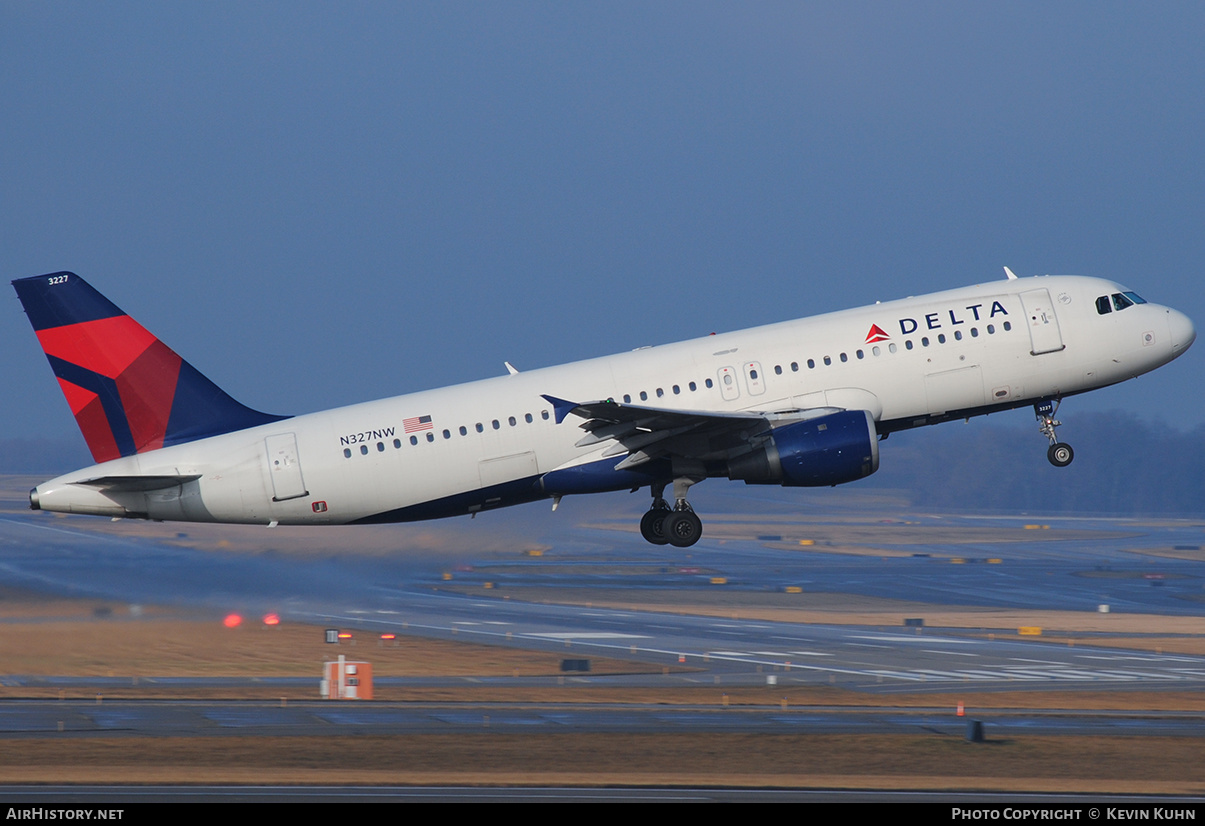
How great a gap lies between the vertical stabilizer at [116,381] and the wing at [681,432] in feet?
29.2

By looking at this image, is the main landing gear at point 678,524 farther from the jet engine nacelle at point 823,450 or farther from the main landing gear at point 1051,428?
the main landing gear at point 1051,428

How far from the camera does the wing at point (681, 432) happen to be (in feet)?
112

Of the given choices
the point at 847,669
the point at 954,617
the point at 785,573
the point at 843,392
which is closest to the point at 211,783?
the point at 843,392

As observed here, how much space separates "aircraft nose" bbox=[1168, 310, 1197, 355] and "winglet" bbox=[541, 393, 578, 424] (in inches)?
646

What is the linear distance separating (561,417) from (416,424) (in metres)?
3.71

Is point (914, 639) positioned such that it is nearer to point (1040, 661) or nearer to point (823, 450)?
point (1040, 661)

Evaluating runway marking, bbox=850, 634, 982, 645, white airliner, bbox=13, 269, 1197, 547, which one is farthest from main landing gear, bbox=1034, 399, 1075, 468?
runway marking, bbox=850, 634, 982, 645

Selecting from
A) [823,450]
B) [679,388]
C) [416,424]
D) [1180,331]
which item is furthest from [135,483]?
[1180,331]

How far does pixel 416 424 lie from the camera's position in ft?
119

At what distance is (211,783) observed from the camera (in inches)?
1299

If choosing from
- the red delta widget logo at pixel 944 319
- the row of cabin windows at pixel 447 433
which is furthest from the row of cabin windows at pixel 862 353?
the row of cabin windows at pixel 447 433

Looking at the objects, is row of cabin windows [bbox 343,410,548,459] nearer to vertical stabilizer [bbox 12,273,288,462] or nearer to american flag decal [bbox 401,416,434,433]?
american flag decal [bbox 401,416,434,433]

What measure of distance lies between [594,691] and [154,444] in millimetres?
20461
